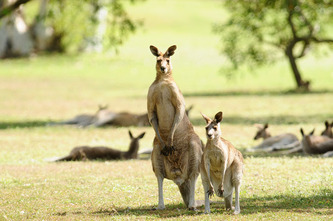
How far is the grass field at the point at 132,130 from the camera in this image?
26.7 feet

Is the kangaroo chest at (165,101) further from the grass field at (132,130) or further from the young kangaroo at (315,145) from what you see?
the young kangaroo at (315,145)

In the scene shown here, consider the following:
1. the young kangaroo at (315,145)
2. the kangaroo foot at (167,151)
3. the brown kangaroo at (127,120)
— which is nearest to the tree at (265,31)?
the brown kangaroo at (127,120)

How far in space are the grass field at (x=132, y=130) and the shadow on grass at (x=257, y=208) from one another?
0.01 m

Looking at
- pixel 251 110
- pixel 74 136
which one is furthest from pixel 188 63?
pixel 74 136

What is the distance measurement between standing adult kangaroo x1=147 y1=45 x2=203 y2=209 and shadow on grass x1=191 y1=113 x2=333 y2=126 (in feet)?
31.3

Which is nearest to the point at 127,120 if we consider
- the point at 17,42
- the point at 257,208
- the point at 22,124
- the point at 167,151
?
the point at 22,124

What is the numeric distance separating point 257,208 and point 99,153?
516 centimetres

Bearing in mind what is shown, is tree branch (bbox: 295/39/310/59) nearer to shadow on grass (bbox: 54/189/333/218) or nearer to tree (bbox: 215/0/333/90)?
tree (bbox: 215/0/333/90)

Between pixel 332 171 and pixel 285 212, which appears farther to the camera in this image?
pixel 332 171

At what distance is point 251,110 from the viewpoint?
20.8 m

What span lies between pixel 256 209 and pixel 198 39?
40972mm

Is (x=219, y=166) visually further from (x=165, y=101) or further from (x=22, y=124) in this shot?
(x=22, y=124)

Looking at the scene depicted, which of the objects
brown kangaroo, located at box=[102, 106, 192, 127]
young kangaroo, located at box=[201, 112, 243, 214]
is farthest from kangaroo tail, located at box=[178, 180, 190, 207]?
brown kangaroo, located at box=[102, 106, 192, 127]

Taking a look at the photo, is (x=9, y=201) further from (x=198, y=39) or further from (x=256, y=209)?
(x=198, y=39)
